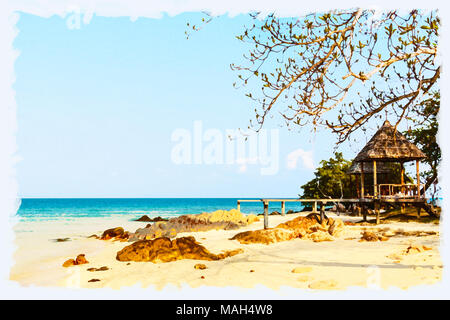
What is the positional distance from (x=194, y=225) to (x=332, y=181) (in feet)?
56.2

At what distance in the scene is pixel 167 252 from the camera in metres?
10.1

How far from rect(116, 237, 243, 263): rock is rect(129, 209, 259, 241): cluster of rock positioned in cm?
628

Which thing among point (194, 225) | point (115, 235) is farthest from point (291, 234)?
point (194, 225)

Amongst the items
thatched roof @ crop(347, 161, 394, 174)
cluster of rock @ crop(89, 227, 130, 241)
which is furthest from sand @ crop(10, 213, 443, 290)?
thatched roof @ crop(347, 161, 394, 174)

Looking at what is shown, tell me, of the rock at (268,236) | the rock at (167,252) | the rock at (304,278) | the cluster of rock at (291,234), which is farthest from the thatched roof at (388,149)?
the rock at (304,278)

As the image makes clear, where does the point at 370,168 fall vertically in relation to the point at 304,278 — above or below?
above

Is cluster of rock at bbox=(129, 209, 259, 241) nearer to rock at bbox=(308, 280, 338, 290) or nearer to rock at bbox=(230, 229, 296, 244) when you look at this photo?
rock at bbox=(230, 229, 296, 244)

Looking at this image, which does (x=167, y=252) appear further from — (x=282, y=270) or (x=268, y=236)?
(x=268, y=236)

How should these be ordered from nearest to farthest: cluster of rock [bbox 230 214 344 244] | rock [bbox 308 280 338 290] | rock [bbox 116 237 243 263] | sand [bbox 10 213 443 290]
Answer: rock [bbox 308 280 338 290], sand [bbox 10 213 443 290], rock [bbox 116 237 243 263], cluster of rock [bbox 230 214 344 244]

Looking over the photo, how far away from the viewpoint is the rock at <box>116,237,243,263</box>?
32.9 ft

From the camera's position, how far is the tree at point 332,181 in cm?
3503

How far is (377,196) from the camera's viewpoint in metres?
19.5
